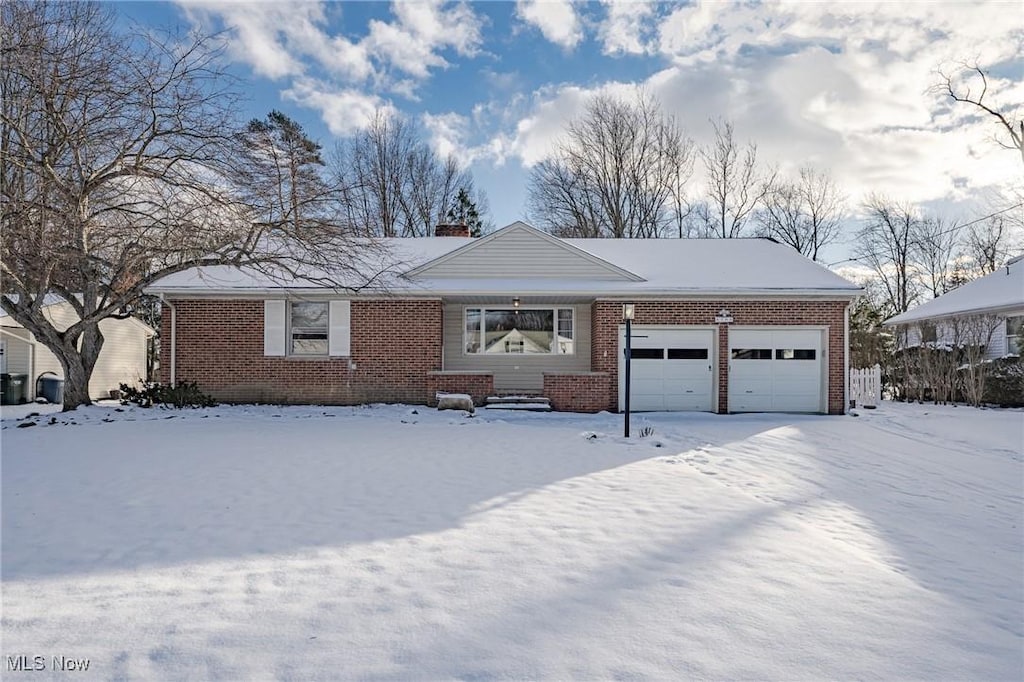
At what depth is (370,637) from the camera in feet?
9.29

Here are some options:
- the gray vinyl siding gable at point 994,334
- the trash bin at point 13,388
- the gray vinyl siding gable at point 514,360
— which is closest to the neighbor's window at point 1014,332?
the gray vinyl siding gable at point 994,334

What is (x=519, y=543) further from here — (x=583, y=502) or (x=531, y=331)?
(x=531, y=331)

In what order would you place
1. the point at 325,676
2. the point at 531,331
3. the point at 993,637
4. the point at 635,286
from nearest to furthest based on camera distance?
the point at 325,676
the point at 993,637
the point at 635,286
the point at 531,331

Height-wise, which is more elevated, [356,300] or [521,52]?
[521,52]

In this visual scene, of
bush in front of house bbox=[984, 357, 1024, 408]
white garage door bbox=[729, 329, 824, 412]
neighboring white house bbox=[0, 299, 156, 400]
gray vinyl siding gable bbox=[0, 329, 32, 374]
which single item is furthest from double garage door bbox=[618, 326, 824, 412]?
gray vinyl siding gable bbox=[0, 329, 32, 374]

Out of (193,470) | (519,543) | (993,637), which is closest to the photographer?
(993,637)

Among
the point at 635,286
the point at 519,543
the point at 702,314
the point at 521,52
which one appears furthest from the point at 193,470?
the point at 521,52

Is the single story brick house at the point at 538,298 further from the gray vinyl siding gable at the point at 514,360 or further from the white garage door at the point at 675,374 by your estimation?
the gray vinyl siding gable at the point at 514,360

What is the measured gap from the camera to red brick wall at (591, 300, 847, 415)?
13352mm

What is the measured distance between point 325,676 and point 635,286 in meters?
11.7

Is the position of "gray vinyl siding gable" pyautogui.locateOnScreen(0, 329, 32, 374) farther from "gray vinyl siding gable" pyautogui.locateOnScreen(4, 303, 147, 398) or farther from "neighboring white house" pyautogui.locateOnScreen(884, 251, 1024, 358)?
"neighboring white house" pyautogui.locateOnScreen(884, 251, 1024, 358)

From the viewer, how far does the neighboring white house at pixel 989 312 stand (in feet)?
58.3

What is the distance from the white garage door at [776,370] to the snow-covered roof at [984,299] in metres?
8.91

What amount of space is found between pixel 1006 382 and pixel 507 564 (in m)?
19.0
